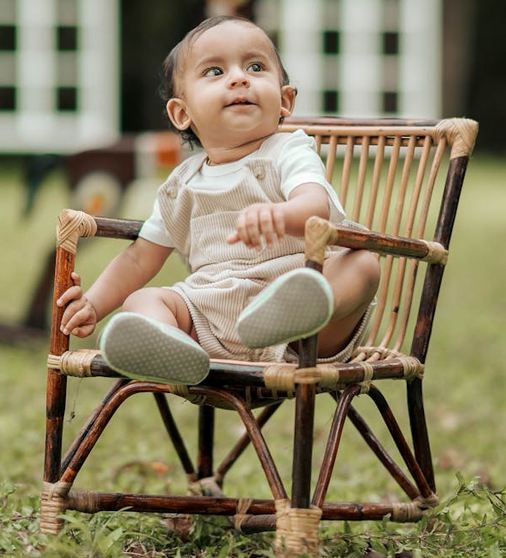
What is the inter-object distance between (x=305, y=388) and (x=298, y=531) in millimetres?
284

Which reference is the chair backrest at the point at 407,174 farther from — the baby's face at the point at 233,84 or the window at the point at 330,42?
the window at the point at 330,42

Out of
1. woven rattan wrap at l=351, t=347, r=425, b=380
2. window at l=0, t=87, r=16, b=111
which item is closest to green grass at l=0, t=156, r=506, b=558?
woven rattan wrap at l=351, t=347, r=425, b=380

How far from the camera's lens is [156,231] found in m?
2.96

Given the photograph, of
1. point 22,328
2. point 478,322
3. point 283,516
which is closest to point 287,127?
point 283,516

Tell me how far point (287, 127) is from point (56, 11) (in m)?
10.1

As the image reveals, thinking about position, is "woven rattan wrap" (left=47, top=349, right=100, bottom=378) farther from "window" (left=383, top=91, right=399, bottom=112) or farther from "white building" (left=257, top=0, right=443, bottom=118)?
"window" (left=383, top=91, right=399, bottom=112)

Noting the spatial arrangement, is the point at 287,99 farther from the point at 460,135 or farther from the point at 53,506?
the point at 53,506

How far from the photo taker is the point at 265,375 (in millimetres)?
2475

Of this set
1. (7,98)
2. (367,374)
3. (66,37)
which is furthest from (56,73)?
(367,374)

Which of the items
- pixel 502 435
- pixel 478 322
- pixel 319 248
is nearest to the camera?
pixel 319 248

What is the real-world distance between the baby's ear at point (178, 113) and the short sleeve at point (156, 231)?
0.20 metres

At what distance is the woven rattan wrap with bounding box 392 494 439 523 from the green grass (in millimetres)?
33

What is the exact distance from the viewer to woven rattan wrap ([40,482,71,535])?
270 cm

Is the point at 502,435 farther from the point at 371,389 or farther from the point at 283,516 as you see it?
the point at 283,516
